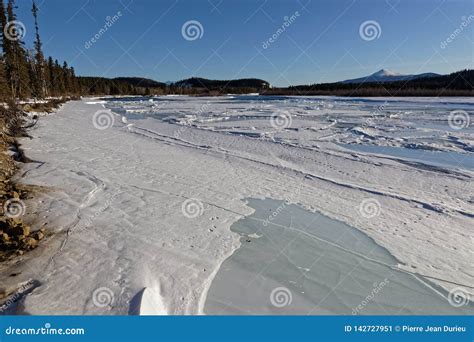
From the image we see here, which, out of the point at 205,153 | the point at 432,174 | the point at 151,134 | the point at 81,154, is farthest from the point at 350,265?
the point at 151,134

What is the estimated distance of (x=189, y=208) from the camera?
17.4 feet

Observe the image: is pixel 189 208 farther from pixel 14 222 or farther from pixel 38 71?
pixel 38 71

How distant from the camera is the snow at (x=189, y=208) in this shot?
3.29 m

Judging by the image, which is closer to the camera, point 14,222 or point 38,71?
point 14,222

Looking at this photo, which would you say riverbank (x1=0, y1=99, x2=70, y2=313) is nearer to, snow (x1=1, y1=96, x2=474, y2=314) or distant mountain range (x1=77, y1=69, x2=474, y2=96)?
snow (x1=1, y1=96, x2=474, y2=314)

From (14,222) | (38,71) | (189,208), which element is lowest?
(189,208)

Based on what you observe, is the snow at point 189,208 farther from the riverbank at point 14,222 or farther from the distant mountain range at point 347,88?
the distant mountain range at point 347,88

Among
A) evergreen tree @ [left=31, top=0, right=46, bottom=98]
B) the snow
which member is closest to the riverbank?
the snow

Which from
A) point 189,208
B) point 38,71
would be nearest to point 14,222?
point 189,208

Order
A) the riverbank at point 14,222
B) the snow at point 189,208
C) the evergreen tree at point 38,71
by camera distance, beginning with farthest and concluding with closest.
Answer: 1. the evergreen tree at point 38,71
2. the snow at point 189,208
3. the riverbank at point 14,222

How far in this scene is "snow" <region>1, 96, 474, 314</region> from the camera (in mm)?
3291

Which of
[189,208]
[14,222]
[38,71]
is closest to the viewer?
[14,222]

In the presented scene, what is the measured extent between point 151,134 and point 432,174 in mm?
10093

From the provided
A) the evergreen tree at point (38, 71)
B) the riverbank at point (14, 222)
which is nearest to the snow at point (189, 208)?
the riverbank at point (14, 222)
